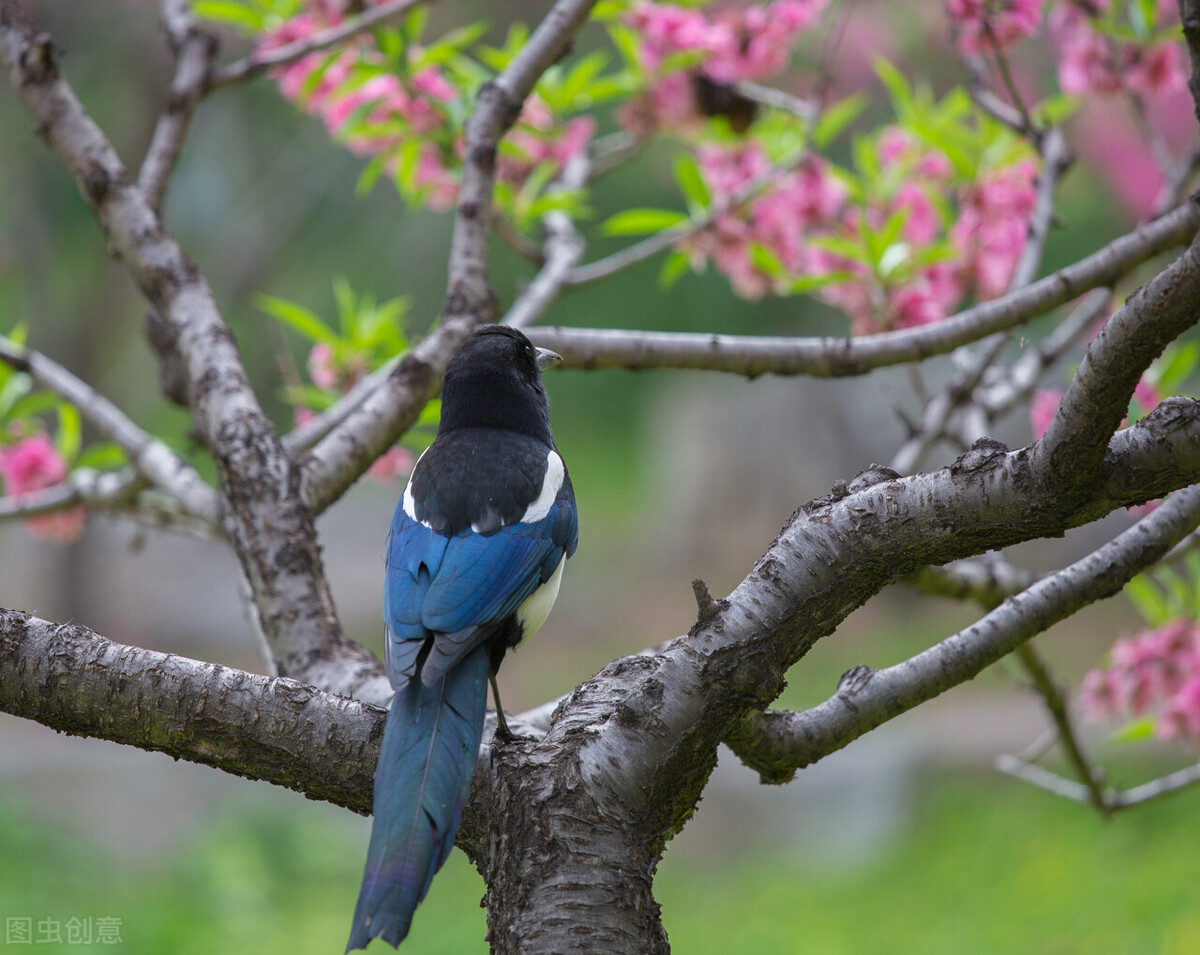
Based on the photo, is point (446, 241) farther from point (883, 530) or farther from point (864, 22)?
point (883, 530)

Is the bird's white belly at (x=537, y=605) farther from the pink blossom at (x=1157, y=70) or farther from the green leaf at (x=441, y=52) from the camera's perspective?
the pink blossom at (x=1157, y=70)

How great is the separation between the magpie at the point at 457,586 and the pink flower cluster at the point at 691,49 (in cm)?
120

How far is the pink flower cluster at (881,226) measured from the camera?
2986mm

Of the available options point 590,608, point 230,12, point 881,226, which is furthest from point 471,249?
point 590,608

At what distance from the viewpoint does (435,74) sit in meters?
2.94

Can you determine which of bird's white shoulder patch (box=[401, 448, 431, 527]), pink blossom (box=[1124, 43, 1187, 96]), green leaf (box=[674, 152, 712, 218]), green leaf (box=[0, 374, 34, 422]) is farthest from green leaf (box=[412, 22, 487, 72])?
pink blossom (box=[1124, 43, 1187, 96])

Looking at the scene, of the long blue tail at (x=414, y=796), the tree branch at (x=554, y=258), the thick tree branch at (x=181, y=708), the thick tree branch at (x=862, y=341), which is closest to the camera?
the long blue tail at (x=414, y=796)

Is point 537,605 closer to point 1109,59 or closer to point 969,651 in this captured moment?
point 969,651

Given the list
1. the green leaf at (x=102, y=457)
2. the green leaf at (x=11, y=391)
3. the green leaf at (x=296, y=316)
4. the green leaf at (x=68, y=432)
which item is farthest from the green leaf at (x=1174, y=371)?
the green leaf at (x=11, y=391)

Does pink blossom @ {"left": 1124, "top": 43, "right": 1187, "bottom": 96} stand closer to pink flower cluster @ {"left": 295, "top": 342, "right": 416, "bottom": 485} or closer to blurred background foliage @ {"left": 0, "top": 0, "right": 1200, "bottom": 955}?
blurred background foliage @ {"left": 0, "top": 0, "right": 1200, "bottom": 955}

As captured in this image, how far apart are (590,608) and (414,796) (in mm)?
9096

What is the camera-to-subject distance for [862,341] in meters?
2.09

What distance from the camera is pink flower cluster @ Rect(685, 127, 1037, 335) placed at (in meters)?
2.99

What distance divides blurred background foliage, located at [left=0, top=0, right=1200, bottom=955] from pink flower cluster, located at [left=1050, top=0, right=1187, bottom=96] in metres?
0.57
